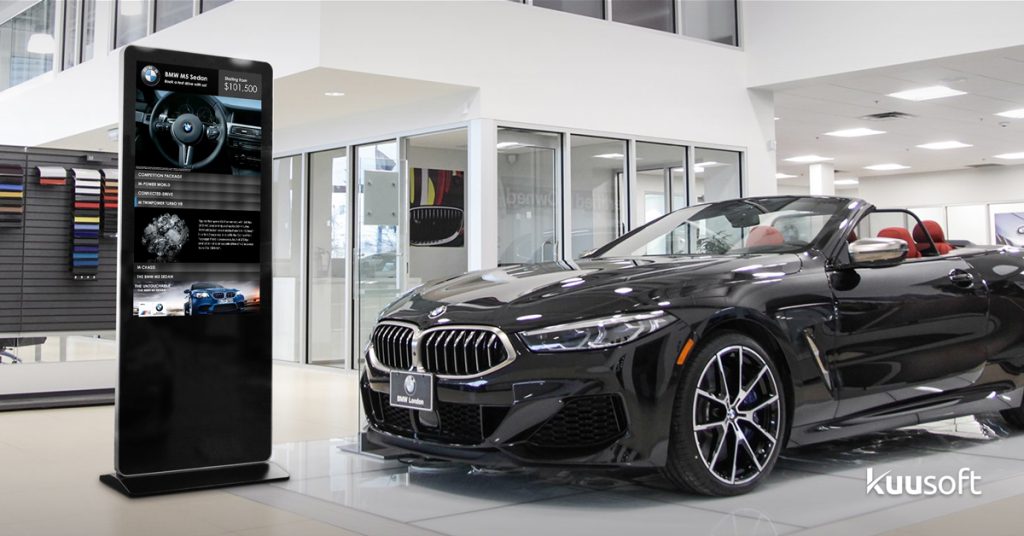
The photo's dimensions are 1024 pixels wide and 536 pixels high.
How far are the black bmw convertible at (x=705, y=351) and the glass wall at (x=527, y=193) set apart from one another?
4.06 meters

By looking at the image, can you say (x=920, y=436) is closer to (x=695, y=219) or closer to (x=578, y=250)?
(x=695, y=219)

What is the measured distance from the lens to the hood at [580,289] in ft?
11.1

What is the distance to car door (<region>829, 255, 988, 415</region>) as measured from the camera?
153 inches

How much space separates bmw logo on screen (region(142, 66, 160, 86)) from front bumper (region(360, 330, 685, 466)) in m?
1.92

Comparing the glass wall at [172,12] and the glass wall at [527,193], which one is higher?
the glass wall at [172,12]

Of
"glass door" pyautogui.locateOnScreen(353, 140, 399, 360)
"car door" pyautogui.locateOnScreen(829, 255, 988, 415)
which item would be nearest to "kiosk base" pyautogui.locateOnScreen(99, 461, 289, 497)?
"car door" pyautogui.locateOnScreen(829, 255, 988, 415)

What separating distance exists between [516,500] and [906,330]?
183 centimetres

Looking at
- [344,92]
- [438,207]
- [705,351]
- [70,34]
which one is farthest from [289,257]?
[705,351]

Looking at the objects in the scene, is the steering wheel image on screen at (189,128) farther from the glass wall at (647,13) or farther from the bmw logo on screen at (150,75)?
the glass wall at (647,13)

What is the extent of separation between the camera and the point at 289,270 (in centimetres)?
1020

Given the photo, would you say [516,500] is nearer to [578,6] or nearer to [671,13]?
[578,6]

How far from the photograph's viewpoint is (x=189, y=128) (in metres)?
4.06

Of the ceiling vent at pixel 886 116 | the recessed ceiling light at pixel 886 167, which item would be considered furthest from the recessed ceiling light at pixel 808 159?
the ceiling vent at pixel 886 116

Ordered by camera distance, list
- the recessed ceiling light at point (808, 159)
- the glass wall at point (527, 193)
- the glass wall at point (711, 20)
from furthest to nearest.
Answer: the recessed ceiling light at point (808, 159) → the glass wall at point (711, 20) → the glass wall at point (527, 193)
